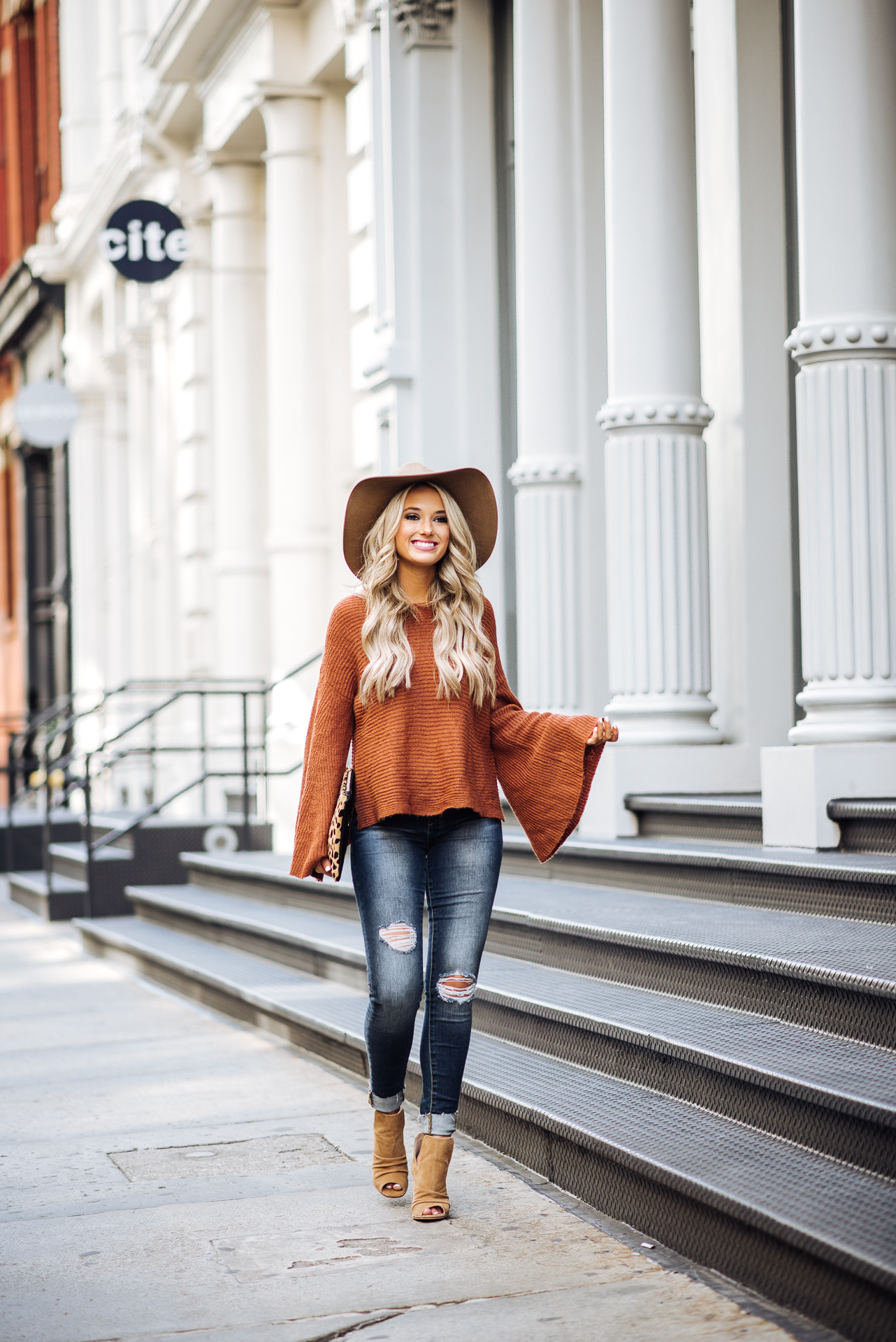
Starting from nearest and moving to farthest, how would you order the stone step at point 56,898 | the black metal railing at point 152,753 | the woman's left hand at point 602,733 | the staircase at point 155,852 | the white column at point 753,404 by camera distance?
the woman's left hand at point 602,733, the white column at point 753,404, the black metal railing at point 152,753, the staircase at point 155,852, the stone step at point 56,898

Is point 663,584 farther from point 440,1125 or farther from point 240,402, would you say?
point 240,402

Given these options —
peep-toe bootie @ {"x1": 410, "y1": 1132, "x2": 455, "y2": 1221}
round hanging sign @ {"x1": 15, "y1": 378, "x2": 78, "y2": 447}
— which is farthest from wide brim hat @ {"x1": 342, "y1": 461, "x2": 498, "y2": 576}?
round hanging sign @ {"x1": 15, "y1": 378, "x2": 78, "y2": 447}

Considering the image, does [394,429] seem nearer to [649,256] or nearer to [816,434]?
[649,256]

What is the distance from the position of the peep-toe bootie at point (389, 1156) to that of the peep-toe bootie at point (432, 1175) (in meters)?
0.16

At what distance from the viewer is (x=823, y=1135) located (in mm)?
4039

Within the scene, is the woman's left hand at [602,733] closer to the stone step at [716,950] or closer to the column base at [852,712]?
the stone step at [716,950]

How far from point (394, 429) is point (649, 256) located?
289 cm

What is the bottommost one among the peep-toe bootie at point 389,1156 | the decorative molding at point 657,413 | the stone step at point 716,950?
the peep-toe bootie at point 389,1156

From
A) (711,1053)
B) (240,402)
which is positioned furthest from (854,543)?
(240,402)

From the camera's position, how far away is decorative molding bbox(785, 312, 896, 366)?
6.15 m

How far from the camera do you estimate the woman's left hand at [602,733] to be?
4281 millimetres

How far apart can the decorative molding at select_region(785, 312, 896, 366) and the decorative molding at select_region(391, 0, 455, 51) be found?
466 centimetres

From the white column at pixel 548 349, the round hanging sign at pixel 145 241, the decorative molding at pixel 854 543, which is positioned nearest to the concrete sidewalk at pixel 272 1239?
the decorative molding at pixel 854 543

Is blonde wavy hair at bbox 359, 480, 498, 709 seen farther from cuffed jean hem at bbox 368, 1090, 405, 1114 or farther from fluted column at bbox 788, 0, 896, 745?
fluted column at bbox 788, 0, 896, 745
